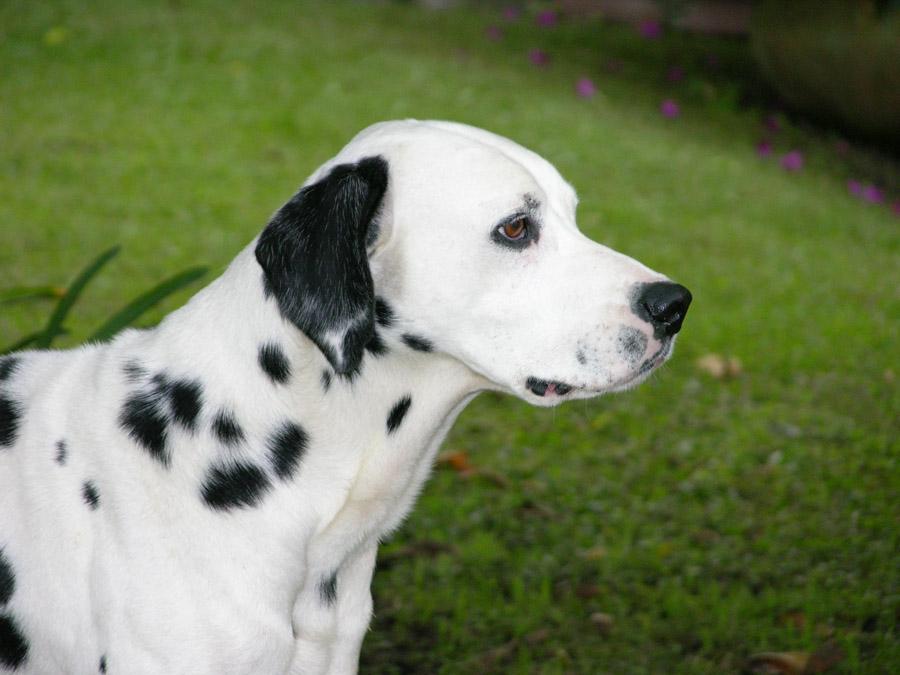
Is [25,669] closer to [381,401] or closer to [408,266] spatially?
[381,401]

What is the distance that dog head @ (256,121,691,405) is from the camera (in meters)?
2.61

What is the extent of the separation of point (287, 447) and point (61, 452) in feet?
1.87

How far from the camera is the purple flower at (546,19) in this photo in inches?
581

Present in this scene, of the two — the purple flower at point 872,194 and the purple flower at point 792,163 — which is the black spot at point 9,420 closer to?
the purple flower at point 872,194

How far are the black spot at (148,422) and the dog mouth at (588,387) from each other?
92 centimetres

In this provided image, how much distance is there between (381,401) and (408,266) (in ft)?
1.16

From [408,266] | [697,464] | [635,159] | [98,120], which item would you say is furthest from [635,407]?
[98,120]

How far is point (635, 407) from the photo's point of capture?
5.88 meters

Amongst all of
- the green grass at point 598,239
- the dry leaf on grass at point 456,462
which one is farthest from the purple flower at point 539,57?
the dry leaf on grass at point 456,462

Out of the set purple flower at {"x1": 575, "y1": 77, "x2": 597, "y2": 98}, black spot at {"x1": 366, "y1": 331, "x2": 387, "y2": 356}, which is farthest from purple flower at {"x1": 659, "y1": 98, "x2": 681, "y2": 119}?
black spot at {"x1": 366, "y1": 331, "x2": 387, "y2": 356}

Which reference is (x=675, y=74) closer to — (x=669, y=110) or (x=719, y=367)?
(x=669, y=110)

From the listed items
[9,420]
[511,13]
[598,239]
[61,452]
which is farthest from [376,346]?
[511,13]

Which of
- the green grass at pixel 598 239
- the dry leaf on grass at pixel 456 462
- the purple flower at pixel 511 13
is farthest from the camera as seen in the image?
the purple flower at pixel 511 13

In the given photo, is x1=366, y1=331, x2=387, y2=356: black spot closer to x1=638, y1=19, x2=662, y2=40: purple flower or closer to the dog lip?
the dog lip
